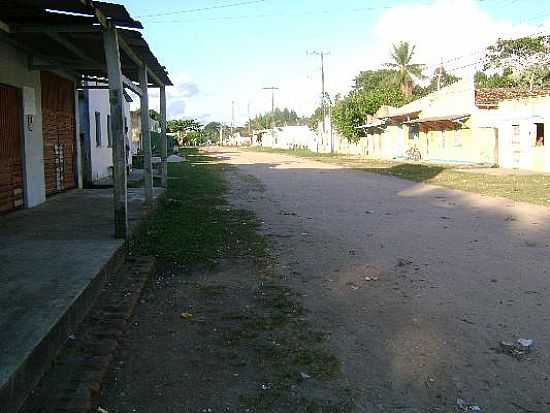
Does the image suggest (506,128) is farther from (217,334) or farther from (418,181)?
(217,334)

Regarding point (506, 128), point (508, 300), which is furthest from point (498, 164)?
point (508, 300)

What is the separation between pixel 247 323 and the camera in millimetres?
5680

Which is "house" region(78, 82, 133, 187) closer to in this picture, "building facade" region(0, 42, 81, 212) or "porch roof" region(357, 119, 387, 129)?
"building facade" region(0, 42, 81, 212)

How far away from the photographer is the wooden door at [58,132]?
14828 mm

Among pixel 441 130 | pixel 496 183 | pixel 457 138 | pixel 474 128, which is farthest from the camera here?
pixel 441 130

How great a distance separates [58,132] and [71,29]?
7966mm

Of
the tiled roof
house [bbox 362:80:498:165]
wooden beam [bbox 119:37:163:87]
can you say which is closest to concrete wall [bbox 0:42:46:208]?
wooden beam [bbox 119:37:163:87]

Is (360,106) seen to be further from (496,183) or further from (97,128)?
(97,128)

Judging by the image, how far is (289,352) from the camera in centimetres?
493

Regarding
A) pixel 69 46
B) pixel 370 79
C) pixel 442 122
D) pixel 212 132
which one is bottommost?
pixel 442 122

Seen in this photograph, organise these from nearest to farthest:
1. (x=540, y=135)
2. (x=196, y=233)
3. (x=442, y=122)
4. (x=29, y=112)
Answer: (x=196, y=233), (x=29, y=112), (x=540, y=135), (x=442, y=122)

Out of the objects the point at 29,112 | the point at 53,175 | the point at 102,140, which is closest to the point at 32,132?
the point at 29,112

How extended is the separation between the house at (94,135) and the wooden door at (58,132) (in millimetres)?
1355

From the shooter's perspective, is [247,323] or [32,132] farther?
[32,132]
